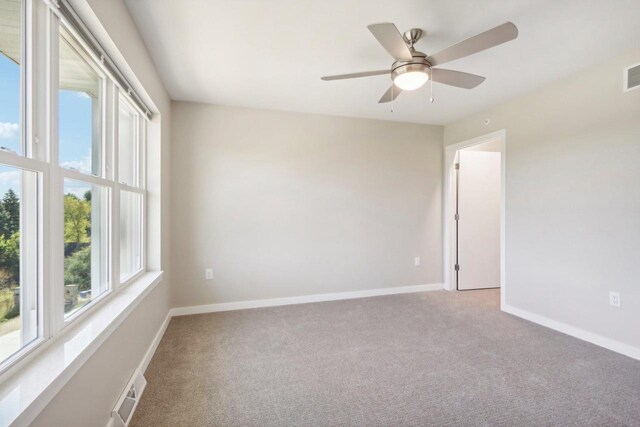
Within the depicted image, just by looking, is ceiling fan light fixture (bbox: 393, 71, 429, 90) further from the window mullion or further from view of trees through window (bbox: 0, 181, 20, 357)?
view of trees through window (bbox: 0, 181, 20, 357)

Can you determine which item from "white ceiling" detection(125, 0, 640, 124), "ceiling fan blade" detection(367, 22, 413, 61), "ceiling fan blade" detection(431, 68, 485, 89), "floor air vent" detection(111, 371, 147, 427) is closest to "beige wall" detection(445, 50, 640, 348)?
"white ceiling" detection(125, 0, 640, 124)

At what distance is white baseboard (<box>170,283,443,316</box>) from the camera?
3.17m

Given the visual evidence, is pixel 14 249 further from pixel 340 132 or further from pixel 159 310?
pixel 340 132

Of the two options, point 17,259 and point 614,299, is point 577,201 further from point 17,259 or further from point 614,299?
point 17,259

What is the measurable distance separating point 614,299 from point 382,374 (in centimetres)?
204

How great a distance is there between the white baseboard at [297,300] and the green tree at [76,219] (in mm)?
1877

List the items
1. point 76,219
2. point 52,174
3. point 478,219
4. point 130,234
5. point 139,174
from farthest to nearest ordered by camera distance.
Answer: point 478,219
point 139,174
point 130,234
point 76,219
point 52,174

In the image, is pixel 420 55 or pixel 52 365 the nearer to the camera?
pixel 52 365

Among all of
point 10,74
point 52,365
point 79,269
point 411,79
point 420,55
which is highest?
point 420,55

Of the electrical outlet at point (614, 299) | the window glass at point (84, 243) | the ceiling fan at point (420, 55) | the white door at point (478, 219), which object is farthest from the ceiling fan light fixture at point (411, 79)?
the white door at point (478, 219)

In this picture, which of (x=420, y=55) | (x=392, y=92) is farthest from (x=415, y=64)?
(x=392, y=92)

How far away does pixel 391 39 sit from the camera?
1562 millimetres

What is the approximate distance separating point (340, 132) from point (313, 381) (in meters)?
2.80

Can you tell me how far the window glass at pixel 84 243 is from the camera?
1.36 m
